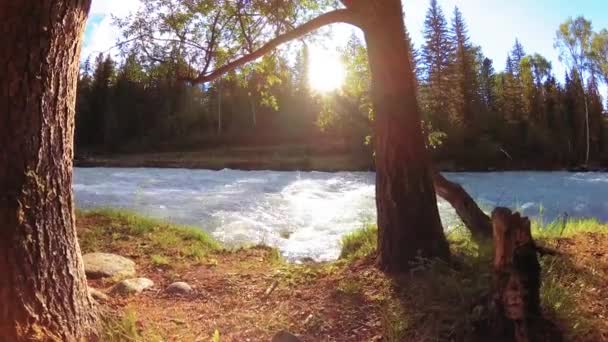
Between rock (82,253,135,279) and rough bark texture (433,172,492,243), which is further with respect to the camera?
rough bark texture (433,172,492,243)

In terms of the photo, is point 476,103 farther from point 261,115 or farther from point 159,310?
point 159,310

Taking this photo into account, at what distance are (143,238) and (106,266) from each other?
2.16 meters

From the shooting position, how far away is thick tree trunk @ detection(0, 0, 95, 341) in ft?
7.75

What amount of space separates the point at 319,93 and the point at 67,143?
5.36 metres

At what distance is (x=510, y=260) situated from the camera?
8.90 feet

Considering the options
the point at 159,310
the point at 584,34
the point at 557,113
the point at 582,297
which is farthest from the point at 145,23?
the point at 557,113

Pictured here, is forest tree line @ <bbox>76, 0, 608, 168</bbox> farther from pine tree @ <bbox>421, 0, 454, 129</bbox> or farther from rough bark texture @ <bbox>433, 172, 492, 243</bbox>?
rough bark texture @ <bbox>433, 172, 492, 243</bbox>

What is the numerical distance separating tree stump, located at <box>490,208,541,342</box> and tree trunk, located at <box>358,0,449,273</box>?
5.21ft

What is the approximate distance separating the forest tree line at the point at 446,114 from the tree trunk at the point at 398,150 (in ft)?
54.5

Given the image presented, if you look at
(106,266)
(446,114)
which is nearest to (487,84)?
(446,114)

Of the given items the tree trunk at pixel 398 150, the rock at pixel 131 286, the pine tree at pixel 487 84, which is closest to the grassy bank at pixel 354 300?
the rock at pixel 131 286

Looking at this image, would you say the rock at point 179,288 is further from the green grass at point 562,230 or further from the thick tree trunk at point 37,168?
the green grass at point 562,230

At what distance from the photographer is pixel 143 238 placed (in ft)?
24.1

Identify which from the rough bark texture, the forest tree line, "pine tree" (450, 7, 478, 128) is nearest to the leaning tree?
the rough bark texture
